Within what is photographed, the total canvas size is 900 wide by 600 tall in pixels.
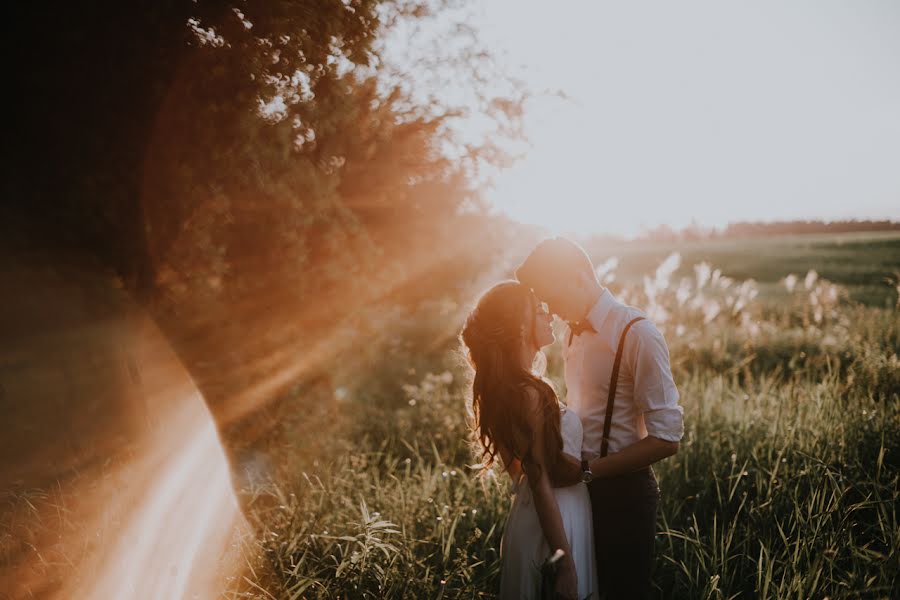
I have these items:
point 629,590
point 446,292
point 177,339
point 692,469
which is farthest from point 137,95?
point 446,292

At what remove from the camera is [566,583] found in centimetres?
204

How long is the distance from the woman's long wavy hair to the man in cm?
19

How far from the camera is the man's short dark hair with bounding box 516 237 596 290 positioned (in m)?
2.35

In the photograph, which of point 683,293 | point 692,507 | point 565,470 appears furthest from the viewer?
point 683,293

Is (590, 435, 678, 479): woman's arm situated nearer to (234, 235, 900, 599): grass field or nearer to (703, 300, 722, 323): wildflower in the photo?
(234, 235, 900, 599): grass field

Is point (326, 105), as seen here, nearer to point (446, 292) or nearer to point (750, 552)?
point (750, 552)

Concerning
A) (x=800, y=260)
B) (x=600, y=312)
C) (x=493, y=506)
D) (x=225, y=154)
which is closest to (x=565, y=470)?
(x=600, y=312)

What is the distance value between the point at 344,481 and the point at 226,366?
298cm

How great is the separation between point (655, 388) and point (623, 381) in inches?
6.7

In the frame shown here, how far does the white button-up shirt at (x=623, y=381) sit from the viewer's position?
7.31 feet

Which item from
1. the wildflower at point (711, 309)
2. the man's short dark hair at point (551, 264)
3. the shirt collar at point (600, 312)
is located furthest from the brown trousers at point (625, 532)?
the wildflower at point (711, 309)

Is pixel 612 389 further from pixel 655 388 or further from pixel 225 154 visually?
pixel 225 154

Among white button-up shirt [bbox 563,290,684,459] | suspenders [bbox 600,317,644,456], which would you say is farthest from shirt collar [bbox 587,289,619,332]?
suspenders [bbox 600,317,644,456]

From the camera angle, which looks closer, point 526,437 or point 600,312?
point 526,437
